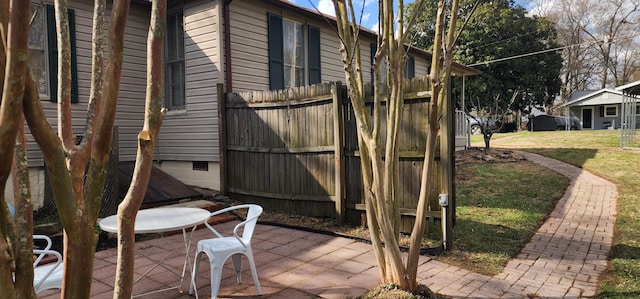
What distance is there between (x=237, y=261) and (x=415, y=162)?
2452 mm

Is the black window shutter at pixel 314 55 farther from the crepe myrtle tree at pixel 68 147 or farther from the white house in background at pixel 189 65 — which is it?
the crepe myrtle tree at pixel 68 147

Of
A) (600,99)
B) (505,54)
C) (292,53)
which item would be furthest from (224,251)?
(600,99)

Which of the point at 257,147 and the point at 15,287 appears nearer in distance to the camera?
the point at 15,287

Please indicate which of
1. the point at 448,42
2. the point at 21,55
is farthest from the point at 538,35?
the point at 21,55

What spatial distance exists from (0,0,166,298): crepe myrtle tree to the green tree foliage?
26304mm

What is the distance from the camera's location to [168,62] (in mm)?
7969

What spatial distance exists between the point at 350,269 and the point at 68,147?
2.96 metres

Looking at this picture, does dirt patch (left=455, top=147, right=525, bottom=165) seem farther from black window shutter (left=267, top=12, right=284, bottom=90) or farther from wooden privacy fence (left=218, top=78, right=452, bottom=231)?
wooden privacy fence (left=218, top=78, right=452, bottom=231)

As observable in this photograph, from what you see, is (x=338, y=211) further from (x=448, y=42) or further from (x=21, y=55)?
(x=21, y=55)

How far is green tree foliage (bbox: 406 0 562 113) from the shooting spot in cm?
2591

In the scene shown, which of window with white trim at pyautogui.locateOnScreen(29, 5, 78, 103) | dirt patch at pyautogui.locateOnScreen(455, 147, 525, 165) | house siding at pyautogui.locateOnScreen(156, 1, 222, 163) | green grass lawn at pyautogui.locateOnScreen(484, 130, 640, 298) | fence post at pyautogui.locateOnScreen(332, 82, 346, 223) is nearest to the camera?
Result: green grass lawn at pyautogui.locateOnScreen(484, 130, 640, 298)

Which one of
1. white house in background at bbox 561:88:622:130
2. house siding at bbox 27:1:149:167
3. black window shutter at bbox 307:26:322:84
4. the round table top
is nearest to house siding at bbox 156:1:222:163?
house siding at bbox 27:1:149:167

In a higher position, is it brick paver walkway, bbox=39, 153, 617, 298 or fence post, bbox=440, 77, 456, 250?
fence post, bbox=440, 77, 456, 250

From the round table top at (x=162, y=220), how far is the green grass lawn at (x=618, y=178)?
3.45 meters
